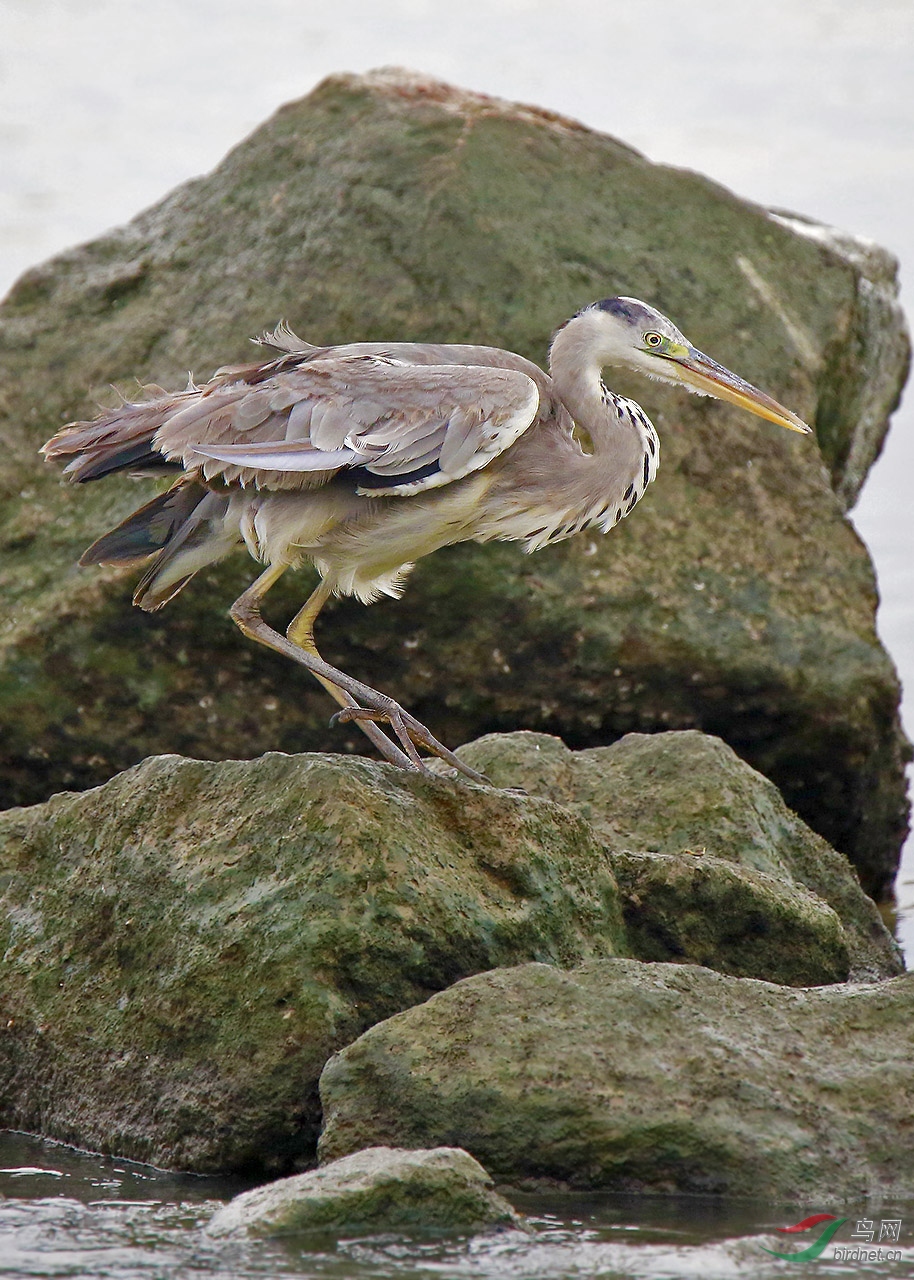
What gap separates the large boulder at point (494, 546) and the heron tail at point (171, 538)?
4.86 ft

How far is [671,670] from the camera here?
299 inches

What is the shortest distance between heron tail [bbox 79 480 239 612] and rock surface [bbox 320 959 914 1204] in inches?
84.6

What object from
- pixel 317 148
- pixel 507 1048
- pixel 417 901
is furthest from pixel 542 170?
pixel 507 1048

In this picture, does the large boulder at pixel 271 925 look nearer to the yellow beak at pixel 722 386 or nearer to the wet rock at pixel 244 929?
the wet rock at pixel 244 929

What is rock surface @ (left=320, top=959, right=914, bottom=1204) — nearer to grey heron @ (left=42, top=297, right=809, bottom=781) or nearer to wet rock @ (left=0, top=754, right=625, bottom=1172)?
wet rock @ (left=0, top=754, right=625, bottom=1172)

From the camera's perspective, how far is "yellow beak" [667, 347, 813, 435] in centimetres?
657

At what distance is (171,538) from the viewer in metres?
6.11

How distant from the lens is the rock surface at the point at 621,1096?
420cm

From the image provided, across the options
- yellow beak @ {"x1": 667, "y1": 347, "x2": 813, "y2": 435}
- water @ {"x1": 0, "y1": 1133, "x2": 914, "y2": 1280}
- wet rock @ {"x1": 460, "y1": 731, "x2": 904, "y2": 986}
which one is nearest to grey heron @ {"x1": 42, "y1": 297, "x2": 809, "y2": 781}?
yellow beak @ {"x1": 667, "y1": 347, "x2": 813, "y2": 435}

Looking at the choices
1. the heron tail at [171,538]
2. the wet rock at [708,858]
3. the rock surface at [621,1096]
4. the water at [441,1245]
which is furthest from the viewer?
the heron tail at [171,538]

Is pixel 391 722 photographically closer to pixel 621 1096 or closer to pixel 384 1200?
pixel 621 1096

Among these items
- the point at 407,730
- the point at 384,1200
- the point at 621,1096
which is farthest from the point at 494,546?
the point at 384,1200

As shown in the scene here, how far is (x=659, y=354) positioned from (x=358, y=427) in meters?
1.44

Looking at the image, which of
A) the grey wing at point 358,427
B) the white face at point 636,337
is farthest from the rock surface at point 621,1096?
the white face at point 636,337
